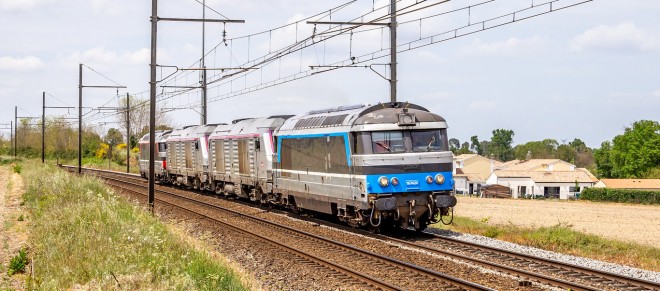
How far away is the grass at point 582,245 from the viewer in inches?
670

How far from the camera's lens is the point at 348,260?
51.8ft

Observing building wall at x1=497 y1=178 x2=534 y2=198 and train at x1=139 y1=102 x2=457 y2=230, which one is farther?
building wall at x1=497 y1=178 x2=534 y2=198

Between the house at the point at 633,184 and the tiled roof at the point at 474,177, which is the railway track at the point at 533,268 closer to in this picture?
the house at the point at 633,184

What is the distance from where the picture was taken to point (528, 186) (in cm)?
10588

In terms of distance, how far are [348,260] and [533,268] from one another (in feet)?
12.4

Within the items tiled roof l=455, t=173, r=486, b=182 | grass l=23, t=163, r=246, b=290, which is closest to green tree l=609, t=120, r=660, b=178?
tiled roof l=455, t=173, r=486, b=182

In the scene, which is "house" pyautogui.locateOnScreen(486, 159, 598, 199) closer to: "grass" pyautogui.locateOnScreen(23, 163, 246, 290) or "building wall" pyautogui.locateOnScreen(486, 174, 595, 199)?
"building wall" pyautogui.locateOnScreen(486, 174, 595, 199)

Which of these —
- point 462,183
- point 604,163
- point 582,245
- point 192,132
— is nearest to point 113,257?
point 582,245

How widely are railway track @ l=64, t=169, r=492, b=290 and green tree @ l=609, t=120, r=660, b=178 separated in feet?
322

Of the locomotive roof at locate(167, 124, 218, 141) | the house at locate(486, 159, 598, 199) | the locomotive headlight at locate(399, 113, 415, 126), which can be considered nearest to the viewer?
the locomotive headlight at locate(399, 113, 415, 126)

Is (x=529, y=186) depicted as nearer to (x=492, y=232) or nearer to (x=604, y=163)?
(x=604, y=163)

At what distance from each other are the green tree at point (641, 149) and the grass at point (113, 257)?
104 metres

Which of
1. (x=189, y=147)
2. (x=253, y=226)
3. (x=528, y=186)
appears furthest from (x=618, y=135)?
(x=253, y=226)

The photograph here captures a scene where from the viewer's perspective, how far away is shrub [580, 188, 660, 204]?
224ft
